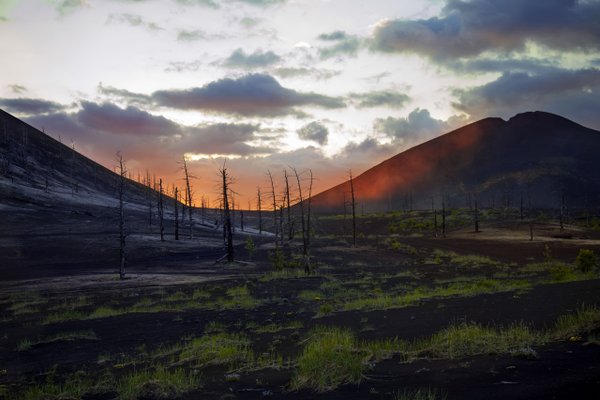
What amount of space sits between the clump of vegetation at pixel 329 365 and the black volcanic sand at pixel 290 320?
29 cm

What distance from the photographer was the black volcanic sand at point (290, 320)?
9359mm

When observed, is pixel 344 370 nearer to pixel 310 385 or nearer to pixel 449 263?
pixel 310 385

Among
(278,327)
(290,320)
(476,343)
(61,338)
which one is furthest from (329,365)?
(61,338)

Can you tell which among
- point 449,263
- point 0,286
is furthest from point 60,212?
point 449,263

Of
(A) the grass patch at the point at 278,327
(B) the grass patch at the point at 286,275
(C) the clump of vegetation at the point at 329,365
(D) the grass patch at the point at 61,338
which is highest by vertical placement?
(C) the clump of vegetation at the point at 329,365

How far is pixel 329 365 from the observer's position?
1109cm

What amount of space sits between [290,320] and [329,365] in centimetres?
998

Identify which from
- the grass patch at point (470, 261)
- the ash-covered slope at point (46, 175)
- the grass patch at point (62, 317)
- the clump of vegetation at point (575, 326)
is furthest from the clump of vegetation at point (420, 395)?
the ash-covered slope at point (46, 175)

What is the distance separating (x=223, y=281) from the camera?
4038 cm

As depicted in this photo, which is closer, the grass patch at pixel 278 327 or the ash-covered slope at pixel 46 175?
the grass patch at pixel 278 327

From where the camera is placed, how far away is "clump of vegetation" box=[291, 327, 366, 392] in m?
10.2

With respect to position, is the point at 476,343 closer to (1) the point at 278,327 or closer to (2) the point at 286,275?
(1) the point at 278,327

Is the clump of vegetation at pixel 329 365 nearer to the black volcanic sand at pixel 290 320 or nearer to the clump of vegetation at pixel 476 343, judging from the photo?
the black volcanic sand at pixel 290 320

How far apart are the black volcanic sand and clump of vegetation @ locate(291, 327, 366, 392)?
288 mm
